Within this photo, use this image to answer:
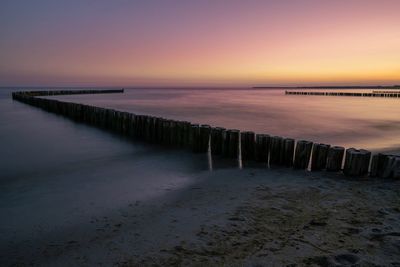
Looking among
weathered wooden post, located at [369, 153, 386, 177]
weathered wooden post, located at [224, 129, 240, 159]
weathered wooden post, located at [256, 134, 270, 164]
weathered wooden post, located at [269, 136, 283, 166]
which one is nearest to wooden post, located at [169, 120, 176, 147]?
weathered wooden post, located at [224, 129, 240, 159]

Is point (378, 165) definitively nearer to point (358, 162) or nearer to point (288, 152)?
point (358, 162)

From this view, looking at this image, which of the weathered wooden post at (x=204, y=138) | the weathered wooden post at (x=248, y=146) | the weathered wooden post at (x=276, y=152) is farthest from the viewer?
the weathered wooden post at (x=204, y=138)

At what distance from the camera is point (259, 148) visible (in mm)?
7465

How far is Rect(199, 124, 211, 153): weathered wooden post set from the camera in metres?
8.72

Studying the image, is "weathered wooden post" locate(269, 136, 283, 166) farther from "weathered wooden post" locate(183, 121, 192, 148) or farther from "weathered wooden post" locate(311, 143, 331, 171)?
"weathered wooden post" locate(183, 121, 192, 148)

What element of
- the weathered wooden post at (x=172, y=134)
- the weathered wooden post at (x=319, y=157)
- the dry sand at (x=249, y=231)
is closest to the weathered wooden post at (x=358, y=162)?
the dry sand at (x=249, y=231)

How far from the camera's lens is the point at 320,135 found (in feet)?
46.6

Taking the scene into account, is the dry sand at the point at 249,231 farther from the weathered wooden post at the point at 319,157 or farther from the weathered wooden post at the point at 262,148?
the weathered wooden post at the point at 262,148

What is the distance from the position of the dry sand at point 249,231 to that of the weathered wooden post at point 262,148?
1.70 meters

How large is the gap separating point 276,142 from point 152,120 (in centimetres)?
543

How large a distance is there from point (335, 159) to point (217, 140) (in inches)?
121

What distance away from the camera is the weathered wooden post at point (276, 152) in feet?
23.3

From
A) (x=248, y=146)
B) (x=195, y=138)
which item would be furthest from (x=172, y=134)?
(x=248, y=146)

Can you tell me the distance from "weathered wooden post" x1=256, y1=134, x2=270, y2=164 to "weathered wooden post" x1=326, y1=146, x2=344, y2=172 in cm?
142
